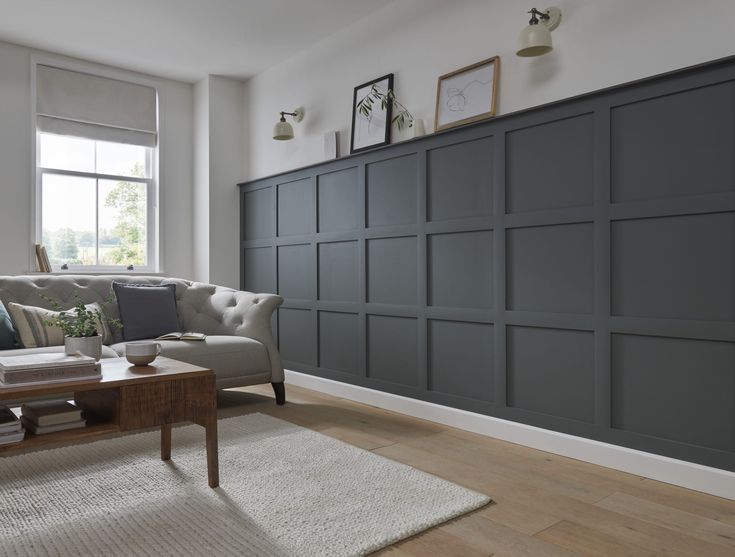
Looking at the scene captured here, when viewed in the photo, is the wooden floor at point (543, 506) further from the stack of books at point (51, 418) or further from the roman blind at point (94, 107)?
the roman blind at point (94, 107)

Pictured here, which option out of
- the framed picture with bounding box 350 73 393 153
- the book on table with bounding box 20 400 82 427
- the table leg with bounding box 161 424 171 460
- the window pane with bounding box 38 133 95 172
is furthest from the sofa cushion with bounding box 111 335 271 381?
the window pane with bounding box 38 133 95 172

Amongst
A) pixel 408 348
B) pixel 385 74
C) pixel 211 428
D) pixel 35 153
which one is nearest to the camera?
pixel 211 428

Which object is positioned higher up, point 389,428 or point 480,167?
point 480,167

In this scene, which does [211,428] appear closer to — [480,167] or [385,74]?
[480,167]

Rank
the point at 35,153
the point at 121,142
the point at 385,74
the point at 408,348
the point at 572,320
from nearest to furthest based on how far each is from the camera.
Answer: the point at 572,320 < the point at 408,348 < the point at 385,74 < the point at 35,153 < the point at 121,142

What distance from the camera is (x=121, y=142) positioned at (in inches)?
198

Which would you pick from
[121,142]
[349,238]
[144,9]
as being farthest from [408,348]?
[121,142]

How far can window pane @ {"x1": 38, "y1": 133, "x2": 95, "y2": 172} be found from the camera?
15.3 feet

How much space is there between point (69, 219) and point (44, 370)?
332cm

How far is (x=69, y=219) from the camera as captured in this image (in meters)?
4.78

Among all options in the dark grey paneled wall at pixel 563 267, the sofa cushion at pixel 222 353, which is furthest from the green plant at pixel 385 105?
the sofa cushion at pixel 222 353

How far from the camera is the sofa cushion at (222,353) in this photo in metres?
3.32

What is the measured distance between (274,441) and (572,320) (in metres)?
1.55

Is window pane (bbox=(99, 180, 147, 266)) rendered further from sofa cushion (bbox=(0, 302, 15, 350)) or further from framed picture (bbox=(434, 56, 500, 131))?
framed picture (bbox=(434, 56, 500, 131))
